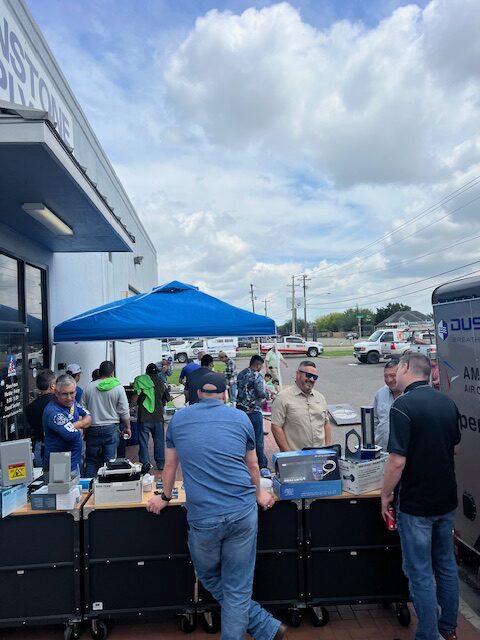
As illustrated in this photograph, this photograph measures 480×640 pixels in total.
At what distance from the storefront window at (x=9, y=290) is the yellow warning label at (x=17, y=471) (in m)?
3.23

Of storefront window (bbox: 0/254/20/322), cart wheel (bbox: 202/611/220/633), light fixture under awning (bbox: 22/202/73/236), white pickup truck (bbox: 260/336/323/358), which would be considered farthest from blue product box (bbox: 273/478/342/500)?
white pickup truck (bbox: 260/336/323/358)

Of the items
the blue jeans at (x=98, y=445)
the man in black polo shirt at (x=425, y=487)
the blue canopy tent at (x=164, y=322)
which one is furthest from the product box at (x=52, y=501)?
the blue canopy tent at (x=164, y=322)

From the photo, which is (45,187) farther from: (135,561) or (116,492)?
(135,561)

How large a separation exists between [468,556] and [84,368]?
7.97 m

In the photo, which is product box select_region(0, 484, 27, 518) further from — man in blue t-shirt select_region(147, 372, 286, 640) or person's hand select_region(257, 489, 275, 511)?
person's hand select_region(257, 489, 275, 511)

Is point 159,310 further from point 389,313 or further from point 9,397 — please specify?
point 389,313

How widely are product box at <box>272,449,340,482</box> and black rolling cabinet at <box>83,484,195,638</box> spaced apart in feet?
2.60

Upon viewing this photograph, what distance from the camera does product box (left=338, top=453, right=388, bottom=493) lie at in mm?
3662

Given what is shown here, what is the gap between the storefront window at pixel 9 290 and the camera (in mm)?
6293

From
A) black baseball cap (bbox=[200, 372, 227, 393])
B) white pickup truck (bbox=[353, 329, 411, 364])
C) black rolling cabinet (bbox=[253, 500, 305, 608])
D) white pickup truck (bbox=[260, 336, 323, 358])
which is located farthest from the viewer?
white pickup truck (bbox=[260, 336, 323, 358])

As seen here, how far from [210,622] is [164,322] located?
413 centimetres

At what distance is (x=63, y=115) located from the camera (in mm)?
8141

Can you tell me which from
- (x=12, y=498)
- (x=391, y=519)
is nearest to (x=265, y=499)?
(x=391, y=519)

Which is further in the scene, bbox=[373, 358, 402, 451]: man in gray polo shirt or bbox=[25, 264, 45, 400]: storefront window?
bbox=[25, 264, 45, 400]: storefront window
